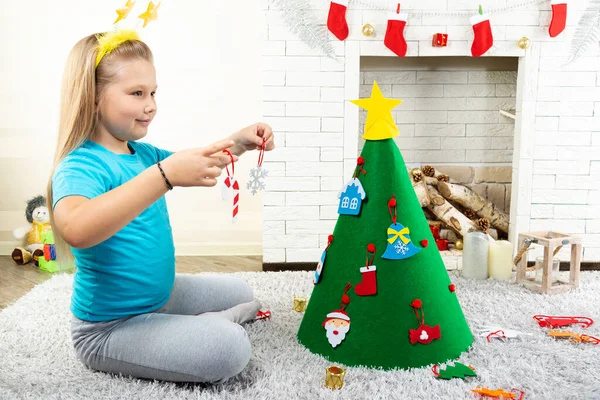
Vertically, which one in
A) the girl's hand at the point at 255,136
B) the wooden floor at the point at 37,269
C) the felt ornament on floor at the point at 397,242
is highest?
the girl's hand at the point at 255,136

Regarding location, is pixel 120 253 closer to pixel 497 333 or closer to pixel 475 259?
pixel 497 333

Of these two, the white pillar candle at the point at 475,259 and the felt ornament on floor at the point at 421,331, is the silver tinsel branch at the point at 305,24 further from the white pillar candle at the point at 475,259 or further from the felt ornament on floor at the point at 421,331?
the felt ornament on floor at the point at 421,331

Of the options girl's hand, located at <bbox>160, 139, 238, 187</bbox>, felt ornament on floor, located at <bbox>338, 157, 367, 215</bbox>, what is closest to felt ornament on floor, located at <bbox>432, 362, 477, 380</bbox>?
felt ornament on floor, located at <bbox>338, 157, 367, 215</bbox>

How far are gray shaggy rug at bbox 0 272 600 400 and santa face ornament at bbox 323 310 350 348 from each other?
62mm

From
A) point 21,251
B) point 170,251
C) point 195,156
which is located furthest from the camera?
point 21,251

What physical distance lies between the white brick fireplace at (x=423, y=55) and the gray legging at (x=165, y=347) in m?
1.13

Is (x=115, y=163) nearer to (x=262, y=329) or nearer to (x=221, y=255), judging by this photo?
(x=262, y=329)

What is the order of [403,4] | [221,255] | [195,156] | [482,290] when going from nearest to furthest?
1. [195,156]
2. [482,290]
3. [403,4]
4. [221,255]

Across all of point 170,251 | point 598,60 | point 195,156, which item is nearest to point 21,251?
point 170,251

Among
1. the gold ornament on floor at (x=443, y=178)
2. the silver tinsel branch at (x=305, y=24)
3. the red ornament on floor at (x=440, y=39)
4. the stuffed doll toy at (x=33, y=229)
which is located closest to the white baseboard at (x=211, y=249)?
the stuffed doll toy at (x=33, y=229)

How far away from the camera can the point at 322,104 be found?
235 cm

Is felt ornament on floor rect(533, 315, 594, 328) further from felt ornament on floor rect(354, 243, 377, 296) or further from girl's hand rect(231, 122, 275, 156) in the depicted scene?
girl's hand rect(231, 122, 275, 156)

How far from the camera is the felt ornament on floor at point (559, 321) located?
1.66 metres

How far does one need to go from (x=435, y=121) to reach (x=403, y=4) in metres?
0.64
